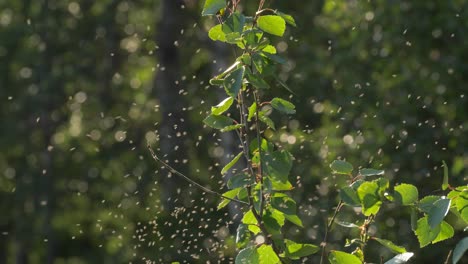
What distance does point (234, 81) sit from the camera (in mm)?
2049

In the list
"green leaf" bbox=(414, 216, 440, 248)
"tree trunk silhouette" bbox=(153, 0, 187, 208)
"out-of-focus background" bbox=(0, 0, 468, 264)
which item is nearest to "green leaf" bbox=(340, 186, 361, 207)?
"green leaf" bbox=(414, 216, 440, 248)

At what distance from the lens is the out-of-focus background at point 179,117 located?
21.1 ft

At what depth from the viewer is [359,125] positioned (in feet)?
22.1

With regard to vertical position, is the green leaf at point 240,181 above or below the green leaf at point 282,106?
below

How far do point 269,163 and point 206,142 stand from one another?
7269mm

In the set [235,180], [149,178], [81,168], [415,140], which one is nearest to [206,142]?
[149,178]

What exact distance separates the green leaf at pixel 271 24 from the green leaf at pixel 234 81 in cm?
8

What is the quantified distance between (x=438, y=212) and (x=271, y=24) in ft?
1.48

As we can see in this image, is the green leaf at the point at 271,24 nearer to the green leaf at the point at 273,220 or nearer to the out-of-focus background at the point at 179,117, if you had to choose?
the green leaf at the point at 273,220

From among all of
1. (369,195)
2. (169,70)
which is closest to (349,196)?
(369,195)

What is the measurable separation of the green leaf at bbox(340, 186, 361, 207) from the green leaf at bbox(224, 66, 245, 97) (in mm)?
249

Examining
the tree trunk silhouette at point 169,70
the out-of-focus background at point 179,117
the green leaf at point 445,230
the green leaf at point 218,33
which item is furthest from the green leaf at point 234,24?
the tree trunk silhouette at point 169,70

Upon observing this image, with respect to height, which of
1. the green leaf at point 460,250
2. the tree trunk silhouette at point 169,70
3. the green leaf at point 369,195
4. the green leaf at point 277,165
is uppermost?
the green leaf at point 460,250

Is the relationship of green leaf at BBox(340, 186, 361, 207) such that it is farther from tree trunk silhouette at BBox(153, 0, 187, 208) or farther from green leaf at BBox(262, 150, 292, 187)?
tree trunk silhouette at BBox(153, 0, 187, 208)
